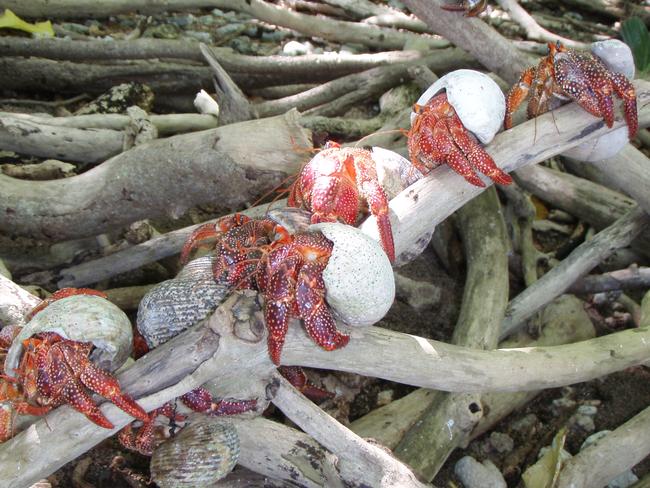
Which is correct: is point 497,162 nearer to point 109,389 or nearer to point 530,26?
point 109,389

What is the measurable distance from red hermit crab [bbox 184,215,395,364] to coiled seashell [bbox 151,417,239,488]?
442 millimetres

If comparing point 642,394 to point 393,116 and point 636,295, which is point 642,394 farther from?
point 393,116

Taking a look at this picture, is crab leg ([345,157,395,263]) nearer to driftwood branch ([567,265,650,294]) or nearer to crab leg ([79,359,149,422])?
crab leg ([79,359,149,422])

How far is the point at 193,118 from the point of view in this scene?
13.2 ft

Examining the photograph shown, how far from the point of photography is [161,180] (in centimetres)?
310

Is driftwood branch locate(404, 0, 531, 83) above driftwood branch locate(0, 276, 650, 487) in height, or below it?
above

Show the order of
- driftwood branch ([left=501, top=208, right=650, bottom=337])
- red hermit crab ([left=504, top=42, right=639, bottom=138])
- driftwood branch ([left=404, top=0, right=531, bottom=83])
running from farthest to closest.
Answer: driftwood branch ([left=501, top=208, right=650, bottom=337]), driftwood branch ([left=404, top=0, right=531, bottom=83]), red hermit crab ([left=504, top=42, right=639, bottom=138])

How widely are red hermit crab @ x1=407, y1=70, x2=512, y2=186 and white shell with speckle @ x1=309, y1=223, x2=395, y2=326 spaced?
21.0 inches

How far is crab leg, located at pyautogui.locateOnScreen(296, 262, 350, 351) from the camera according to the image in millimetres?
2029

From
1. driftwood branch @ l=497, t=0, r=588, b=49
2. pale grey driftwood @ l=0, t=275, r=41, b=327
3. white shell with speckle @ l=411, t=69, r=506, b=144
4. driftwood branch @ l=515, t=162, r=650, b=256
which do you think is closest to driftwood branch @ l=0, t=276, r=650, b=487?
pale grey driftwood @ l=0, t=275, r=41, b=327

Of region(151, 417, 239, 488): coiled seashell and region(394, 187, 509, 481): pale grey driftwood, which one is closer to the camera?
region(151, 417, 239, 488): coiled seashell

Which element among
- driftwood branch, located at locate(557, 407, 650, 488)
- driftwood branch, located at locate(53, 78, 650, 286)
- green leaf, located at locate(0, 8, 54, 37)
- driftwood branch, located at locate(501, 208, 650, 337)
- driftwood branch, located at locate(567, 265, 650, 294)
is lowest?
driftwood branch, located at locate(557, 407, 650, 488)

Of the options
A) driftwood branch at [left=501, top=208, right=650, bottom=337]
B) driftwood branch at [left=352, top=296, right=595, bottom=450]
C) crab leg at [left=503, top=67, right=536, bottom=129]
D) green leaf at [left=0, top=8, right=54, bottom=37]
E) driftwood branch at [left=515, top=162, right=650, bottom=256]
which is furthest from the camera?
green leaf at [left=0, top=8, right=54, bottom=37]

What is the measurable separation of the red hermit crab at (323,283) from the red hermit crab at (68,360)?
1.61ft
